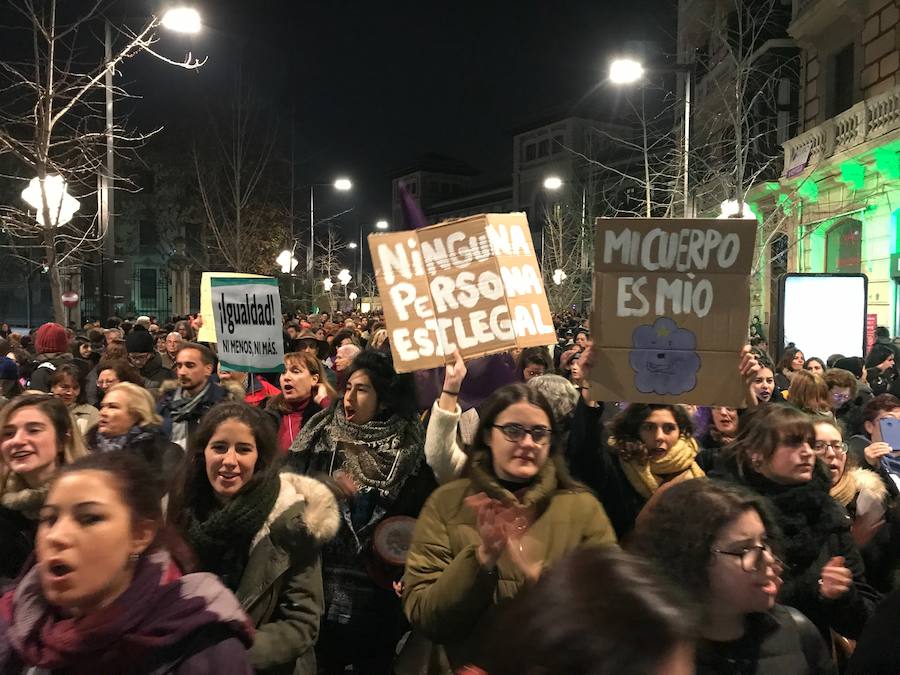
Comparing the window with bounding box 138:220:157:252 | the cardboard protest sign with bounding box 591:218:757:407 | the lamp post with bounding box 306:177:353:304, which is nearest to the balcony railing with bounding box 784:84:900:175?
the cardboard protest sign with bounding box 591:218:757:407

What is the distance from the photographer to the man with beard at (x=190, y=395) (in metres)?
5.60

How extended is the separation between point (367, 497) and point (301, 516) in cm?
93

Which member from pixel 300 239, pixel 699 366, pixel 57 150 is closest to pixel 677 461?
pixel 699 366

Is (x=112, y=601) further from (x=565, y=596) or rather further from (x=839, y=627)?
(x=839, y=627)

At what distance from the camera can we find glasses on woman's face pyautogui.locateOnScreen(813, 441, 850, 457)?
347cm

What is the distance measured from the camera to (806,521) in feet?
10.8

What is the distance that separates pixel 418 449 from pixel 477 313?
1.21 meters

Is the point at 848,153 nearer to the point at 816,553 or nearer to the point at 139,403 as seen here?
the point at 816,553

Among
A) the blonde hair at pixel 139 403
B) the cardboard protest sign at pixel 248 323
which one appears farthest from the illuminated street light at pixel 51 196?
the blonde hair at pixel 139 403

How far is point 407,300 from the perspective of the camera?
510 cm

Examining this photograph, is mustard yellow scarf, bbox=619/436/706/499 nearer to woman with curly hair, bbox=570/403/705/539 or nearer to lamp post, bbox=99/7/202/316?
woman with curly hair, bbox=570/403/705/539

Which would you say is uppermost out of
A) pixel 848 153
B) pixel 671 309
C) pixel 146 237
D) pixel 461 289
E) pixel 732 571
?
pixel 146 237

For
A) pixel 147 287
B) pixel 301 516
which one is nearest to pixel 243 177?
pixel 147 287

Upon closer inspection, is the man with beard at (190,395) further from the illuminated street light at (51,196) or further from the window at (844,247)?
the window at (844,247)
